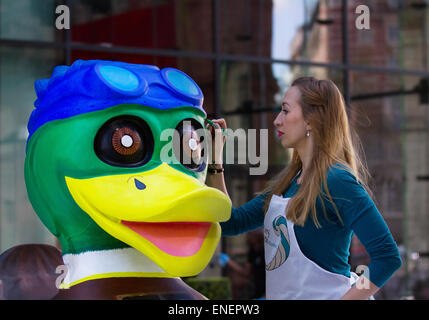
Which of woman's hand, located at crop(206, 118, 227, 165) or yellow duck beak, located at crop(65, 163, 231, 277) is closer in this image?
yellow duck beak, located at crop(65, 163, 231, 277)

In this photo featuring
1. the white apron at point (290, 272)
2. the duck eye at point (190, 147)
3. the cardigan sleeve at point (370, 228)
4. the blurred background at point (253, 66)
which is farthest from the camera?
the blurred background at point (253, 66)

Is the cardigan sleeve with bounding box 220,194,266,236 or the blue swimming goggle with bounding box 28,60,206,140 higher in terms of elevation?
the blue swimming goggle with bounding box 28,60,206,140

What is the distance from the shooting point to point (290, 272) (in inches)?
82.9

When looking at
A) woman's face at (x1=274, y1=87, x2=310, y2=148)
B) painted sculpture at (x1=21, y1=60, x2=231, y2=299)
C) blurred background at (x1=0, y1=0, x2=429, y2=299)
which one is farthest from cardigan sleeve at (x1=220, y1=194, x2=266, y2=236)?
blurred background at (x1=0, y1=0, x2=429, y2=299)

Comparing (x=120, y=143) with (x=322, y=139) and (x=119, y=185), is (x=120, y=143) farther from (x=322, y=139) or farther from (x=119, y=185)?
(x=322, y=139)

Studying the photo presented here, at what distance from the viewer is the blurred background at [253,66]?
5.41 m

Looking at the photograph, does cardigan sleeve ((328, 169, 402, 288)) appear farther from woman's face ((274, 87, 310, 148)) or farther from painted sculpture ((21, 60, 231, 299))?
painted sculpture ((21, 60, 231, 299))

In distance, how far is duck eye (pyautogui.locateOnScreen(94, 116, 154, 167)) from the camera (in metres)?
2.23

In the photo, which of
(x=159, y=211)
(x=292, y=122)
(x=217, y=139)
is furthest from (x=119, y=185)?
(x=292, y=122)

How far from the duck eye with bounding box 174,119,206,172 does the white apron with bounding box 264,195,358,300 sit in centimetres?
40

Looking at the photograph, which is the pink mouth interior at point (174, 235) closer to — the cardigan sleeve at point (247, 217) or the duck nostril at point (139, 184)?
the duck nostril at point (139, 184)

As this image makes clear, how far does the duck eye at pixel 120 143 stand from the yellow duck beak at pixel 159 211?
72 mm

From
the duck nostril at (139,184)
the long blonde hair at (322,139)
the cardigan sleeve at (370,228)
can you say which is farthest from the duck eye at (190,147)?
the cardigan sleeve at (370,228)
